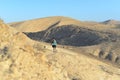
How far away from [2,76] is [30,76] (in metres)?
1.44

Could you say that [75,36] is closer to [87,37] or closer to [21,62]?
[87,37]

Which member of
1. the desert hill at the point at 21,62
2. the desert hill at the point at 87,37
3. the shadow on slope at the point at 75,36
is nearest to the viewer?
the desert hill at the point at 21,62

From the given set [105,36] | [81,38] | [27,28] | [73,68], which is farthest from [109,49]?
[27,28]

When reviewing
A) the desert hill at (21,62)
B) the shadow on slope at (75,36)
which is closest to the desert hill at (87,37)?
the shadow on slope at (75,36)

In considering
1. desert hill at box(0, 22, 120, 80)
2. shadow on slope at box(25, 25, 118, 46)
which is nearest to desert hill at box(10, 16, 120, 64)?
shadow on slope at box(25, 25, 118, 46)

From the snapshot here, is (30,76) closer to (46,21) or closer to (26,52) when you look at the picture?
(26,52)

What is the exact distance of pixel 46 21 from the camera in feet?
291

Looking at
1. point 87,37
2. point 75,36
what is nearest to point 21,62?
point 87,37

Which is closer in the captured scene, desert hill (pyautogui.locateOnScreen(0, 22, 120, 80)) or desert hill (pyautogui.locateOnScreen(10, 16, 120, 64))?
desert hill (pyautogui.locateOnScreen(0, 22, 120, 80))

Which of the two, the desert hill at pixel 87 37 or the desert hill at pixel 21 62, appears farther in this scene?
the desert hill at pixel 87 37

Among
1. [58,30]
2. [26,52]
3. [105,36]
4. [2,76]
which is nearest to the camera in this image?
[2,76]

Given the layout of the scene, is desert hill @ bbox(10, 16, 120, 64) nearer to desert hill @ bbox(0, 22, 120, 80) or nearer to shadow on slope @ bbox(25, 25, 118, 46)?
shadow on slope @ bbox(25, 25, 118, 46)

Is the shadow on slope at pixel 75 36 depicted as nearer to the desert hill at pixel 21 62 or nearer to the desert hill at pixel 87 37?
the desert hill at pixel 87 37

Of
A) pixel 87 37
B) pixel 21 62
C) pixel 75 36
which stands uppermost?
pixel 75 36
